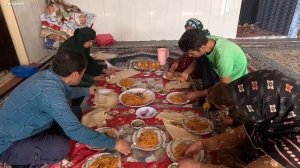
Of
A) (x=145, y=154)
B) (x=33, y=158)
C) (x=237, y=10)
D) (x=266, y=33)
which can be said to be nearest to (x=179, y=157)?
(x=145, y=154)

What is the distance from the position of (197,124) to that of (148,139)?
1.31 ft

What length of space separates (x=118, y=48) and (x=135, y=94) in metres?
2.09

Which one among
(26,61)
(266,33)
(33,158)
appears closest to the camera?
(33,158)

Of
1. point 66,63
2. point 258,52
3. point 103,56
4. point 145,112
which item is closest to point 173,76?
point 145,112

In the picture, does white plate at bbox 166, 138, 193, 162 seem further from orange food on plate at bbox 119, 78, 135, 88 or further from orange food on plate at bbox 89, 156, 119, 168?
orange food on plate at bbox 119, 78, 135, 88

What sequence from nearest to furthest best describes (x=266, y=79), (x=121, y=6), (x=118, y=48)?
(x=266, y=79), (x=118, y=48), (x=121, y=6)

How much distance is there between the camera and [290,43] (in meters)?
4.31

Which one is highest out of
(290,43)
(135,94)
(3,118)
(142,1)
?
(142,1)

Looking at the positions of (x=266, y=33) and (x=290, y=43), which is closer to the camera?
(x=290, y=43)

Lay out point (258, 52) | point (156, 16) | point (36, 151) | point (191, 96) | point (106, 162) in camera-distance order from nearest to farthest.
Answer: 1. point (106, 162)
2. point (36, 151)
3. point (191, 96)
4. point (258, 52)
5. point (156, 16)

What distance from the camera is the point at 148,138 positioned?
158 cm

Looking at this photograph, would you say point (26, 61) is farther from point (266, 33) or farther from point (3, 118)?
point (266, 33)

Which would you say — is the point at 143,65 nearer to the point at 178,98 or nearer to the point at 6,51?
the point at 178,98

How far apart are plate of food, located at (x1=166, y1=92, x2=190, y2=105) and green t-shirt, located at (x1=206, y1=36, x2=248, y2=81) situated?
380mm
